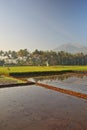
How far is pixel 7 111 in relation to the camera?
9.55 meters

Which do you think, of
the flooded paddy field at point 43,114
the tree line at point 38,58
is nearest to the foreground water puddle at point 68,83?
the flooded paddy field at point 43,114

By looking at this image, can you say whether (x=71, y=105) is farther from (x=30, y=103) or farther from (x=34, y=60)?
(x=34, y=60)

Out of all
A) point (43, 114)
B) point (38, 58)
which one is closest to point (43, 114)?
point (43, 114)

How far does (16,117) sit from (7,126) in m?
1.11

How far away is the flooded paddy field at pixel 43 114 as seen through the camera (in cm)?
755

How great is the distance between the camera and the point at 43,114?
29.8 feet

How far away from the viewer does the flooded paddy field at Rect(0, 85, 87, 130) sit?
7.55 metres

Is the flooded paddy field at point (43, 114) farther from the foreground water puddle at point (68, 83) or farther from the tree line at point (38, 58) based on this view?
the tree line at point (38, 58)

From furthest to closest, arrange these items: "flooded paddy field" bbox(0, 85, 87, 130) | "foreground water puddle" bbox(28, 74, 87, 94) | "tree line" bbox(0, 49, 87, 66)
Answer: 1. "tree line" bbox(0, 49, 87, 66)
2. "foreground water puddle" bbox(28, 74, 87, 94)
3. "flooded paddy field" bbox(0, 85, 87, 130)

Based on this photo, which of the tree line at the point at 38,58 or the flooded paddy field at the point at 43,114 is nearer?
the flooded paddy field at the point at 43,114

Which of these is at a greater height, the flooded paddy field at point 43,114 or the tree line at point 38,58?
the tree line at point 38,58

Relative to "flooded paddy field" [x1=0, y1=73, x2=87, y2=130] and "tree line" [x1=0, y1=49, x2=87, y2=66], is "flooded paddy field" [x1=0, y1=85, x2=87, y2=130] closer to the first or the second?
"flooded paddy field" [x1=0, y1=73, x2=87, y2=130]

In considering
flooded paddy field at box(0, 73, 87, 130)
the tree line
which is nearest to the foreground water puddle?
flooded paddy field at box(0, 73, 87, 130)

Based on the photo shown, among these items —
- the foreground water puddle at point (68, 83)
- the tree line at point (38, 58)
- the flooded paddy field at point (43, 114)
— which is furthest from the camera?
the tree line at point (38, 58)
